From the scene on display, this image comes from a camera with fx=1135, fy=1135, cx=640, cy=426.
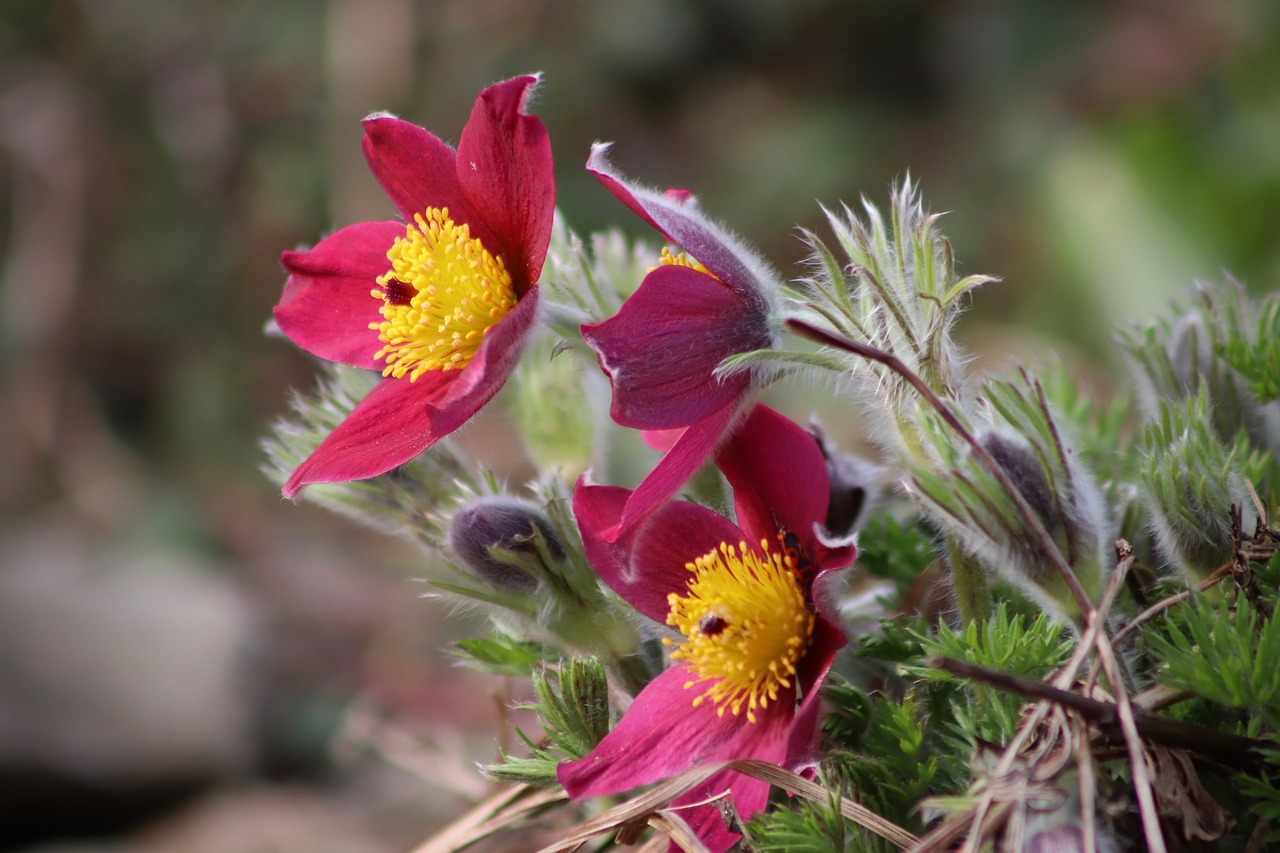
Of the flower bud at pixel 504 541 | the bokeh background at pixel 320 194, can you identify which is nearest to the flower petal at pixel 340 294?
the flower bud at pixel 504 541

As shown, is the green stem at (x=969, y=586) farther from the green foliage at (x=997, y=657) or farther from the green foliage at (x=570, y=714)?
the green foliage at (x=570, y=714)

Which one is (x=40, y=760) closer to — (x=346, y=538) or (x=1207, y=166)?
(x=346, y=538)

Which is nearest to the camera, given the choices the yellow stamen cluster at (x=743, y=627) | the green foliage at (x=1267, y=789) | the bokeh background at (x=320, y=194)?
the green foliage at (x=1267, y=789)

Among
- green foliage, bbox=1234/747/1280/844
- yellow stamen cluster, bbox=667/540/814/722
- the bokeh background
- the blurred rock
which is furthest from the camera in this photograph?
the bokeh background

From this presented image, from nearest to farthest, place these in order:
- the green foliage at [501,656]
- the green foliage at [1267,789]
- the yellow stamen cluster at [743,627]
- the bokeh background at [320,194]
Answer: the green foliage at [1267,789], the yellow stamen cluster at [743,627], the green foliage at [501,656], the bokeh background at [320,194]

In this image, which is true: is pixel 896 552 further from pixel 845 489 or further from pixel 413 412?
pixel 413 412

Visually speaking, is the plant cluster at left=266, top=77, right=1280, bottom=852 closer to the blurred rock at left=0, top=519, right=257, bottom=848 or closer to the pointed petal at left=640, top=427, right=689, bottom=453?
the pointed petal at left=640, top=427, right=689, bottom=453

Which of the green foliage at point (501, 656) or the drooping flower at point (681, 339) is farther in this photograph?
the green foliage at point (501, 656)

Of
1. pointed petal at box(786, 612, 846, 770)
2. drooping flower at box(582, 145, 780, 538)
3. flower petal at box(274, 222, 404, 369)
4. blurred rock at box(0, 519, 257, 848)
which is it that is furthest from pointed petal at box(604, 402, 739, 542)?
blurred rock at box(0, 519, 257, 848)

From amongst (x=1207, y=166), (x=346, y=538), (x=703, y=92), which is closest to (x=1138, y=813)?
(x=1207, y=166)
